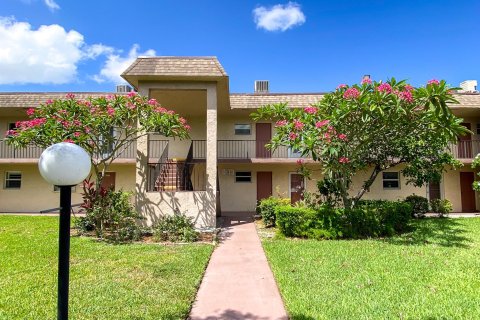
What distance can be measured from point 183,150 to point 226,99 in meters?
5.28

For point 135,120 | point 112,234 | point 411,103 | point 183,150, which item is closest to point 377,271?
point 411,103

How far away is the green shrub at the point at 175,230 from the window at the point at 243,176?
7774 mm

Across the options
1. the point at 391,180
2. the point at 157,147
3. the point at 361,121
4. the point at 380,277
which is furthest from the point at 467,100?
the point at 157,147

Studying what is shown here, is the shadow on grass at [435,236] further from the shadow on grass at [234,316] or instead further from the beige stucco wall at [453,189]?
the beige stucco wall at [453,189]

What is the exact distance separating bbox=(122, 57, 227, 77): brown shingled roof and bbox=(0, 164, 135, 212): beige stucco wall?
7.85m

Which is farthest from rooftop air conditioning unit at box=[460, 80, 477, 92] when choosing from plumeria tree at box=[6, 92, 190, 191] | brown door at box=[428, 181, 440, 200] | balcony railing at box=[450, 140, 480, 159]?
plumeria tree at box=[6, 92, 190, 191]

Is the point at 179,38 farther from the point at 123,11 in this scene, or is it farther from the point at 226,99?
the point at 226,99

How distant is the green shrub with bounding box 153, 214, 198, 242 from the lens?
9434 millimetres

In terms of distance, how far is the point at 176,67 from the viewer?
1090cm

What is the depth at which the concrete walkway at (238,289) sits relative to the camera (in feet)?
14.1

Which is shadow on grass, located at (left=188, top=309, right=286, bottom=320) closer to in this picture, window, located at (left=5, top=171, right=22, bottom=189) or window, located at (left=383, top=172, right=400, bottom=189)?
window, located at (left=383, top=172, right=400, bottom=189)

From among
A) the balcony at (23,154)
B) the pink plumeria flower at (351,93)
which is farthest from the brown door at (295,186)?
the pink plumeria flower at (351,93)

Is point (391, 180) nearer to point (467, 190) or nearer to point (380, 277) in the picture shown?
point (467, 190)

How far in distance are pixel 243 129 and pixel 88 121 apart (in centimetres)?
1026
